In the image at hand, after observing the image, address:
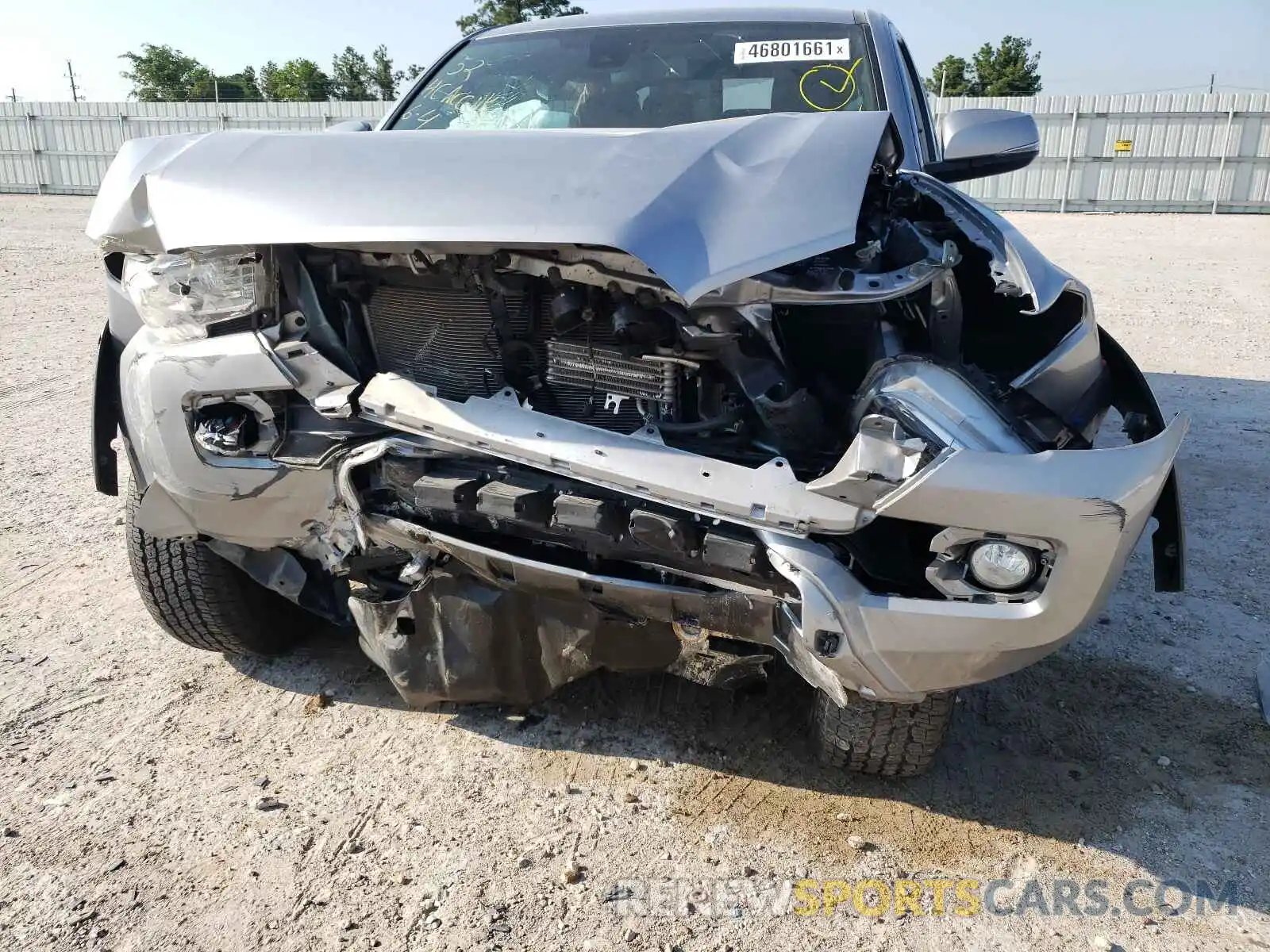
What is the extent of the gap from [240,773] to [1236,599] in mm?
3352

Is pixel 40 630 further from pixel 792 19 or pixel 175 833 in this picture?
pixel 792 19

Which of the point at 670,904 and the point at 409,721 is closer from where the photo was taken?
the point at 670,904

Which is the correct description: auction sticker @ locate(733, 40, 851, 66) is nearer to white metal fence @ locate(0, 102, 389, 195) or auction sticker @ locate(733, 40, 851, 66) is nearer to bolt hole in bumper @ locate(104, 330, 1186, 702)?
bolt hole in bumper @ locate(104, 330, 1186, 702)

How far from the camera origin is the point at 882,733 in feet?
7.44

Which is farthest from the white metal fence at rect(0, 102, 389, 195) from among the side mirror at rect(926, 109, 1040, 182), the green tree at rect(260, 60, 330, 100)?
the side mirror at rect(926, 109, 1040, 182)

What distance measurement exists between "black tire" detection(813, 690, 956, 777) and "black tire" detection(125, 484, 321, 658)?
1.66 metres

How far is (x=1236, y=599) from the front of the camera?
3.42 metres

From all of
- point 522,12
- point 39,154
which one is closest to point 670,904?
point 39,154

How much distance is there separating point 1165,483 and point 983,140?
136 cm

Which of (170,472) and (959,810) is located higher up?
(170,472)

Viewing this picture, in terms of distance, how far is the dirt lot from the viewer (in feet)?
6.41

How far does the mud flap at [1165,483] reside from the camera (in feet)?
6.97

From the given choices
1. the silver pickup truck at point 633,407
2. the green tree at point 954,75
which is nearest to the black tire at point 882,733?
the silver pickup truck at point 633,407

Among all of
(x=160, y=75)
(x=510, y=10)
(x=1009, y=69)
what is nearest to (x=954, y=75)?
(x=1009, y=69)
